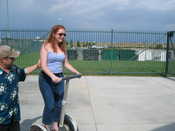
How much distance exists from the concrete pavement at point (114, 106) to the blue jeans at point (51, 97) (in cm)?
98

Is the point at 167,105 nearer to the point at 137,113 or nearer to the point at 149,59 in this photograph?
the point at 137,113

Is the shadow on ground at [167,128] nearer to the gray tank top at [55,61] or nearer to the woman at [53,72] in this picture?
the woman at [53,72]

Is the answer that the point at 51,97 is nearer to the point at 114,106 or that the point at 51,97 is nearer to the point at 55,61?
the point at 55,61

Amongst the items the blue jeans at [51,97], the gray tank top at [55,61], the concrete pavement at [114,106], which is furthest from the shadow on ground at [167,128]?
the gray tank top at [55,61]

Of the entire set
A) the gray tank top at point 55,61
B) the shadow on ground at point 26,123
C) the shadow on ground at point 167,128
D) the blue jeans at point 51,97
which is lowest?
the shadow on ground at point 167,128

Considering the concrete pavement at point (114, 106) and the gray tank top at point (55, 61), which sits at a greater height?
the gray tank top at point (55, 61)

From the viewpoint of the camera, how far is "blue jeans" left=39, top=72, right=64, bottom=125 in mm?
3499

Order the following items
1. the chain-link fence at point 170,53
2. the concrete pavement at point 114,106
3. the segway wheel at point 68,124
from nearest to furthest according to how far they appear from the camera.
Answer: the segway wheel at point 68,124, the concrete pavement at point 114,106, the chain-link fence at point 170,53

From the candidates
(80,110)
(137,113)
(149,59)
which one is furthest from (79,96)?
(149,59)

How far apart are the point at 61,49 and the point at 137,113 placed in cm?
257

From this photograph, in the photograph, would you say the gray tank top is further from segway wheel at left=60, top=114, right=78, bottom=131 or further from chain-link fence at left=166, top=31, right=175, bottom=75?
chain-link fence at left=166, top=31, right=175, bottom=75

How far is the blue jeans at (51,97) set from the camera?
3499 millimetres

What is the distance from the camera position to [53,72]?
354cm

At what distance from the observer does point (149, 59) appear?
1739 centimetres
